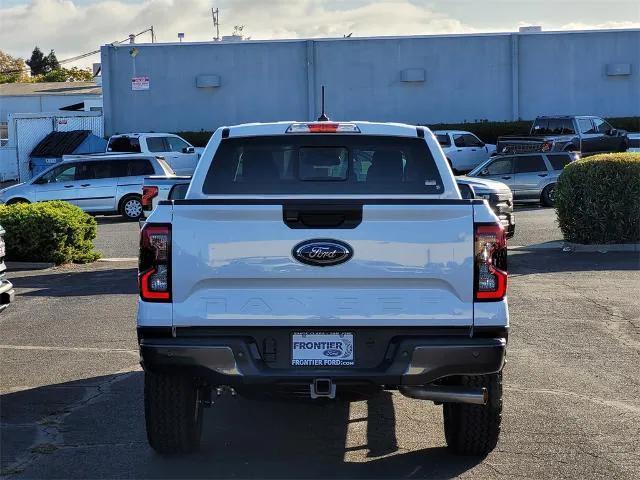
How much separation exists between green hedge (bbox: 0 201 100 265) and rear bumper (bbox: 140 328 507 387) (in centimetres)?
1099

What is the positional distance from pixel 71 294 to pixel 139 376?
5.10m

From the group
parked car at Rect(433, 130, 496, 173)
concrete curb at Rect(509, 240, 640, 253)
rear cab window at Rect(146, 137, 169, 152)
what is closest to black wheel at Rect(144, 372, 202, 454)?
concrete curb at Rect(509, 240, 640, 253)

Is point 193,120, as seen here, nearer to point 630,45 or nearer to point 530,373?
point 630,45

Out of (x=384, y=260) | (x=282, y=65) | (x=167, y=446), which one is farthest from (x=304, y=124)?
(x=282, y=65)

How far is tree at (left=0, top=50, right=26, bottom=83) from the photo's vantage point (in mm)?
101188

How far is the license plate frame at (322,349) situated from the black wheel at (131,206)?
66.0ft

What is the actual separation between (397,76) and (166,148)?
12.7m

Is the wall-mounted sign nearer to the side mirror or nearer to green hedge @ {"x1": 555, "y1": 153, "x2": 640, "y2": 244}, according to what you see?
green hedge @ {"x1": 555, "y1": 153, "x2": 640, "y2": 244}

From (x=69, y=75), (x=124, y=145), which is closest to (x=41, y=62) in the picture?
(x=69, y=75)

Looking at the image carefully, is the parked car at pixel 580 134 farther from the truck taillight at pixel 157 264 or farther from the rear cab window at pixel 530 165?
the truck taillight at pixel 157 264

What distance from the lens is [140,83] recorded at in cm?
4047

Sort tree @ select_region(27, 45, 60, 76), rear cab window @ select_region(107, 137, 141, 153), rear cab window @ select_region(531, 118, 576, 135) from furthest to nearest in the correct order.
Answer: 1. tree @ select_region(27, 45, 60, 76)
2. rear cab window @ select_region(531, 118, 576, 135)
3. rear cab window @ select_region(107, 137, 141, 153)

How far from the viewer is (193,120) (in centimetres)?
4069

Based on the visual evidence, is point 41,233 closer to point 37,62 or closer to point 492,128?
point 492,128
